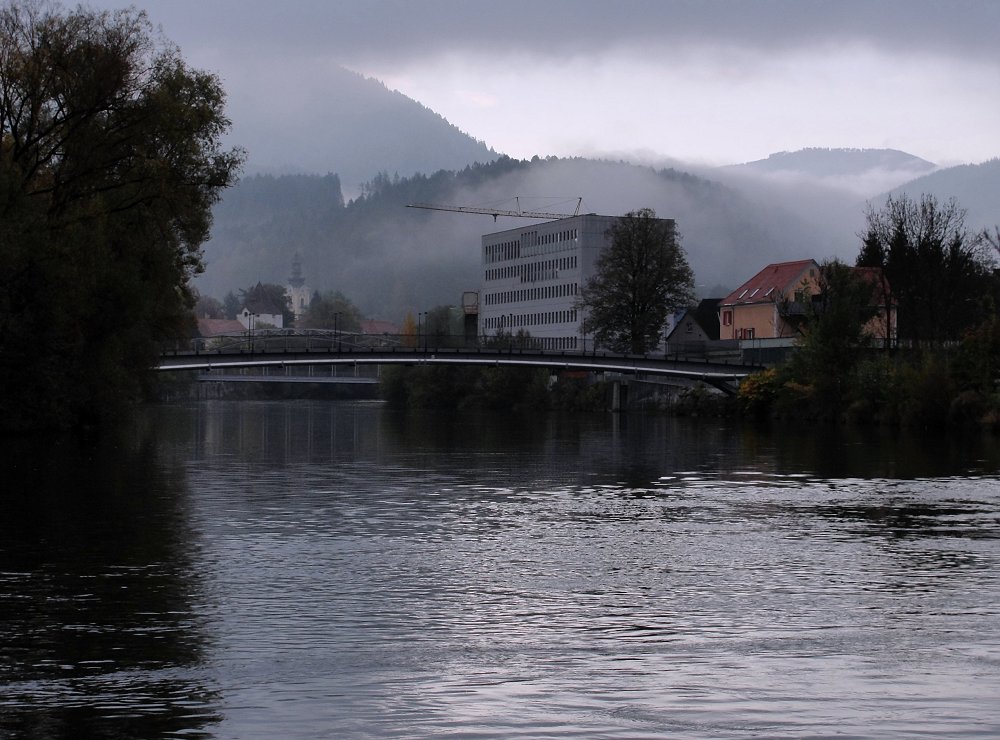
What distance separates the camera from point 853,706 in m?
12.8

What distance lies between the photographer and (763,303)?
155 metres

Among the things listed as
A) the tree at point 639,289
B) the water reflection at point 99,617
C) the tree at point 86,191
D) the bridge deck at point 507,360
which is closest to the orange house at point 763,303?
the tree at point 639,289

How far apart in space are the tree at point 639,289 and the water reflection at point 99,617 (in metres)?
97.2

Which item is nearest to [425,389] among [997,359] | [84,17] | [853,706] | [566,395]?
[566,395]


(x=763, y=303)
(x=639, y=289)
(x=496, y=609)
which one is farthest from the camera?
(x=763, y=303)

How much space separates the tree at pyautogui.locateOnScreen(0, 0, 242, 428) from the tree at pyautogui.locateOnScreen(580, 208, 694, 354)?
7029 cm

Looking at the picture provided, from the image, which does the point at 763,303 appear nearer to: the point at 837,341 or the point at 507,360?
the point at 507,360

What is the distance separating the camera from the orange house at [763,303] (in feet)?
498

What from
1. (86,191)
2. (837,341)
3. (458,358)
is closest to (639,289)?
(458,358)

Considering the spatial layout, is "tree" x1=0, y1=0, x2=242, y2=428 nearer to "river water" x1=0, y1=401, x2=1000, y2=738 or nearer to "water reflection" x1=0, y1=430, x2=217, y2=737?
"river water" x1=0, y1=401, x2=1000, y2=738

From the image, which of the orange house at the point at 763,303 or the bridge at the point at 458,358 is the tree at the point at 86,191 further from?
the orange house at the point at 763,303

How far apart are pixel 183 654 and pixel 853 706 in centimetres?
657

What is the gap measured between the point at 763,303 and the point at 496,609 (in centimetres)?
13999

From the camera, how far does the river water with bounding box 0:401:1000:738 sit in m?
12.5
